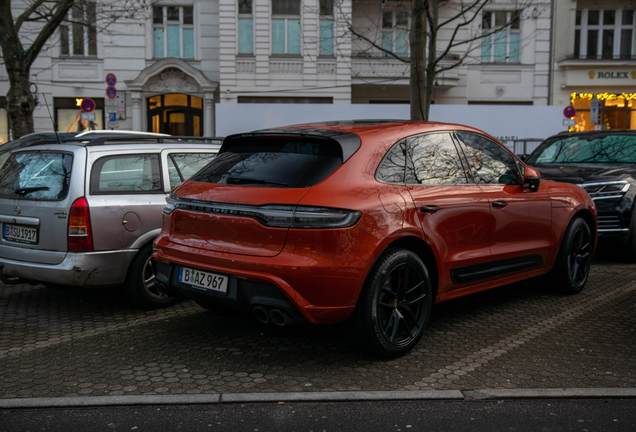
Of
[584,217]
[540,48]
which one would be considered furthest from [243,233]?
[540,48]

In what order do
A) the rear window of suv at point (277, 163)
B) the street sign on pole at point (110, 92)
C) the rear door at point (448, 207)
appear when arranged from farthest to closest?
A: the street sign on pole at point (110, 92) < the rear door at point (448, 207) < the rear window of suv at point (277, 163)

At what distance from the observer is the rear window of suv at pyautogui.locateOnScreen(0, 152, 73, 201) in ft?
17.2

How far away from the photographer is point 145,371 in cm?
405

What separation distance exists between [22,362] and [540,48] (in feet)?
85.0

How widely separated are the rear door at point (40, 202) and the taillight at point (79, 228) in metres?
0.05

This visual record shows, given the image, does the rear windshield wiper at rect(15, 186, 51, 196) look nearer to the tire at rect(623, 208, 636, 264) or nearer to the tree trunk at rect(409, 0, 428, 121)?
the tire at rect(623, 208, 636, 264)

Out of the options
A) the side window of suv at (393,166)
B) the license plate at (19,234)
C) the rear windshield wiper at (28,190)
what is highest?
the side window of suv at (393,166)

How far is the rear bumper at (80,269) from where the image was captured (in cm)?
505

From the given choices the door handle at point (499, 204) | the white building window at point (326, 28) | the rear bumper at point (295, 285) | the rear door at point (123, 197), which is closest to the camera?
the rear bumper at point (295, 285)

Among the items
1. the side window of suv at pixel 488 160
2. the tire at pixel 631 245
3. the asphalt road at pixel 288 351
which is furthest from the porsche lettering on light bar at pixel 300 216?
the tire at pixel 631 245

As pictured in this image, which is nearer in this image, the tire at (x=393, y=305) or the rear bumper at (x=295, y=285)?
the rear bumper at (x=295, y=285)

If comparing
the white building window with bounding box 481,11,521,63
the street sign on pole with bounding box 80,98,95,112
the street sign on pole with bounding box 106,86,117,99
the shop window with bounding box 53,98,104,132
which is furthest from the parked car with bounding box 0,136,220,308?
the white building window with bounding box 481,11,521,63

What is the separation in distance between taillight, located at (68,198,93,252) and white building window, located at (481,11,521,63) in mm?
23433

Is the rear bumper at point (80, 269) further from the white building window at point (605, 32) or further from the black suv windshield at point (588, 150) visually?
the white building window at point (605, 32)
